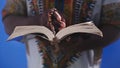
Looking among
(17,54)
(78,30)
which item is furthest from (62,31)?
(17,54)

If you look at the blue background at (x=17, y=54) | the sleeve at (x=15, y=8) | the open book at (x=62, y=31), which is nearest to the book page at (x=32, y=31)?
the open book at (x=62, y=31)

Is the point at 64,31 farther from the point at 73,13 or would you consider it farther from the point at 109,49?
the point at 109,49

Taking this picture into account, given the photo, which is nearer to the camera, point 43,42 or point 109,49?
point 43,42

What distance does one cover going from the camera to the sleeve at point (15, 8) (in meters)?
0.77

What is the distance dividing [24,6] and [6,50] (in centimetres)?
35

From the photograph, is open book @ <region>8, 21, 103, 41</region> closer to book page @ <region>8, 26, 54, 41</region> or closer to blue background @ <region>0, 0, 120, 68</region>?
book page @ <region>8, 26, 54, 41</region>

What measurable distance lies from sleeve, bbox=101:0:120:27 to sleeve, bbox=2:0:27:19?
0.73 ft

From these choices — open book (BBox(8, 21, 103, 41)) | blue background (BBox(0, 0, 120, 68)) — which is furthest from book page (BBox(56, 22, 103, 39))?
blue background (BBox(0, 0, 120, 68))

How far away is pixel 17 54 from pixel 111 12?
463mm

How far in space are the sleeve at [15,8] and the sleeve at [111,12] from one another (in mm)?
223

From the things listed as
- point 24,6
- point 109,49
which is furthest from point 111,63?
point 24,6

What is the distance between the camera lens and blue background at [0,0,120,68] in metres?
0.95

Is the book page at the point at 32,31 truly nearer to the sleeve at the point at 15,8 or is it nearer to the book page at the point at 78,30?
the book page at the point at 78,30

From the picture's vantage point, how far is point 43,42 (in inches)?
25.9
